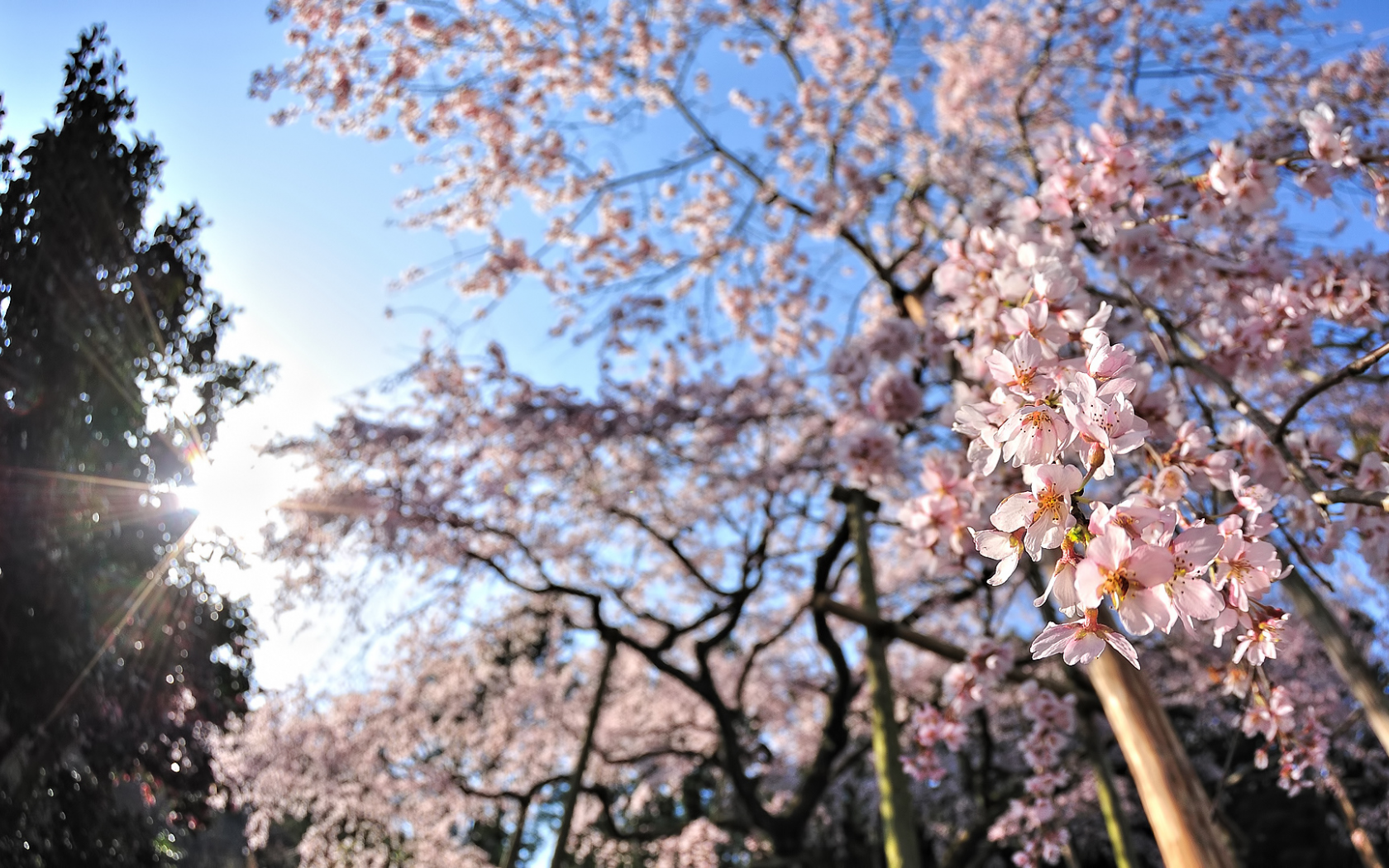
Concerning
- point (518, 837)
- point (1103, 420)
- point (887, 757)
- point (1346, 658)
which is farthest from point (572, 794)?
point (1103, 420)

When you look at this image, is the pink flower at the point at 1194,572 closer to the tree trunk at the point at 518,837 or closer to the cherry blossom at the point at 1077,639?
the cherry blossom at the point at 1077,639

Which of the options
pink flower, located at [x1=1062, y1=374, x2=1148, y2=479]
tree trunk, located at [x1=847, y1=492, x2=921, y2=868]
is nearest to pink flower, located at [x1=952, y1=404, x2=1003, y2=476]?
pink flower, located at [x1=1062, y1=374, x2=1148, y2=479]

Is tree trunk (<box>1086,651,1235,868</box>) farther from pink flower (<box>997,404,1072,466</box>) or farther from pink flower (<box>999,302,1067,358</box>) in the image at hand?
pink flower (<box>997,404,1072,466</box>)

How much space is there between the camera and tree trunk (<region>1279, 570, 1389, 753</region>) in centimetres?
265

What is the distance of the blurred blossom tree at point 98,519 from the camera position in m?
3.76

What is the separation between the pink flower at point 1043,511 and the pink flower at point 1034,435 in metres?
0.06

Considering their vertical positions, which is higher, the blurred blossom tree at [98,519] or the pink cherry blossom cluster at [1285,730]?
the blurred blossom tree at [98,519]

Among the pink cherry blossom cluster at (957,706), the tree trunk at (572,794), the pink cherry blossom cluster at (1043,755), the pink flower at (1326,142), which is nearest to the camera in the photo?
the pink flower at (1326,142)

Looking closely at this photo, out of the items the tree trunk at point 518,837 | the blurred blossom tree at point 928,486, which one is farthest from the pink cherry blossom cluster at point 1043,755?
the tree trunk at point 518,837

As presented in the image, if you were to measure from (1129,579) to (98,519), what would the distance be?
19.0 feet

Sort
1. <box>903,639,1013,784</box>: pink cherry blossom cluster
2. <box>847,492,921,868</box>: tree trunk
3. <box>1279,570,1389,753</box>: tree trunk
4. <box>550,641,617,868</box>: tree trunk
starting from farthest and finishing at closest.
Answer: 1. <box>550,641,617,868</box>: tree trunk
2. <box>847,492,921,868</box>: tree trunk
3. <box>1279,570,1389,753</box>: tree trunk
4. <box>903,639,1013,784</box>: pink cherry blossom cluster

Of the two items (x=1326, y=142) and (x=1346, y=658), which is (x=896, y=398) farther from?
(x=1346, y=658)

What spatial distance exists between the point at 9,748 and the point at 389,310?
4.55 metres

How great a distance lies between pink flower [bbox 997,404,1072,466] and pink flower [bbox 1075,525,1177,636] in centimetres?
13
